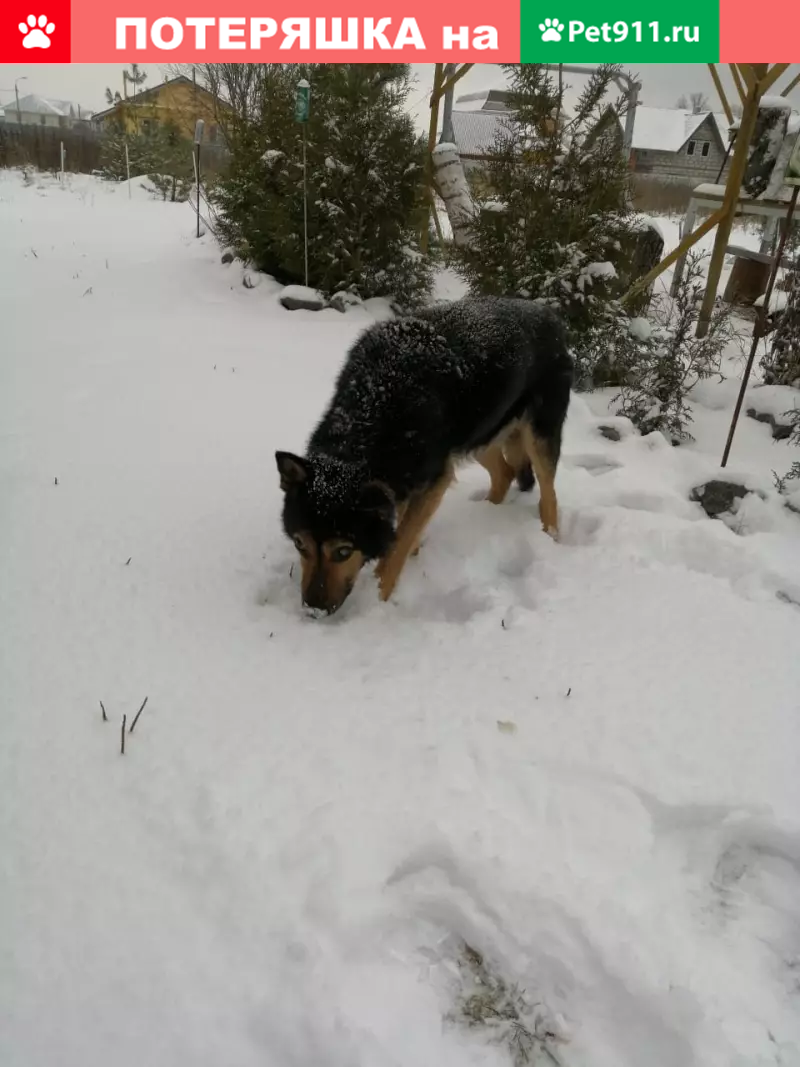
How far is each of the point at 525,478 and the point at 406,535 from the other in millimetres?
1337

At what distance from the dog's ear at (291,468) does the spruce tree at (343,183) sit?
642cm

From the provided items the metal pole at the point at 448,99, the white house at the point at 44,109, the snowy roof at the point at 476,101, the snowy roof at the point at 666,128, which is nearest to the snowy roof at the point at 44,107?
the white house at the point at 44,109

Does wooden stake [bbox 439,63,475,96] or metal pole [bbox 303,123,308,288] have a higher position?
wooden stake [bbox 439,63,475,96]

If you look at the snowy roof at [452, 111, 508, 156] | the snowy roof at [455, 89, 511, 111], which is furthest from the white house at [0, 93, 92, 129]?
the snowy roof at [452, 111, 508, 156]

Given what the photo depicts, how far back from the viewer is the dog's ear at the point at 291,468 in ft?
8.83

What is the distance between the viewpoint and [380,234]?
8320 mm

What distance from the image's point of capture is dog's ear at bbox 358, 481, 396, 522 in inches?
107

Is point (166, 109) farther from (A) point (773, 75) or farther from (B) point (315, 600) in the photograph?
(B) point (315, 600)

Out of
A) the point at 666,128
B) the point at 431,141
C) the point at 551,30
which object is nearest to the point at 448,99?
the point at 431,141

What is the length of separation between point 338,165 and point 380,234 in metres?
0.93

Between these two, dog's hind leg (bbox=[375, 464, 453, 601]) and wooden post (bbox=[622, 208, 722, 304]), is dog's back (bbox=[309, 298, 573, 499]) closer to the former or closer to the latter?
dog's hind leg (bbox=[375, 464, 453, 601])

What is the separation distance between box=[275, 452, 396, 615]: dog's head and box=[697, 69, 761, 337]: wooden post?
5.04 meters

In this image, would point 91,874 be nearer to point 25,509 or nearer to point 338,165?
point 25,509

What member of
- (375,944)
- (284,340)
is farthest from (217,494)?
(284,340)
